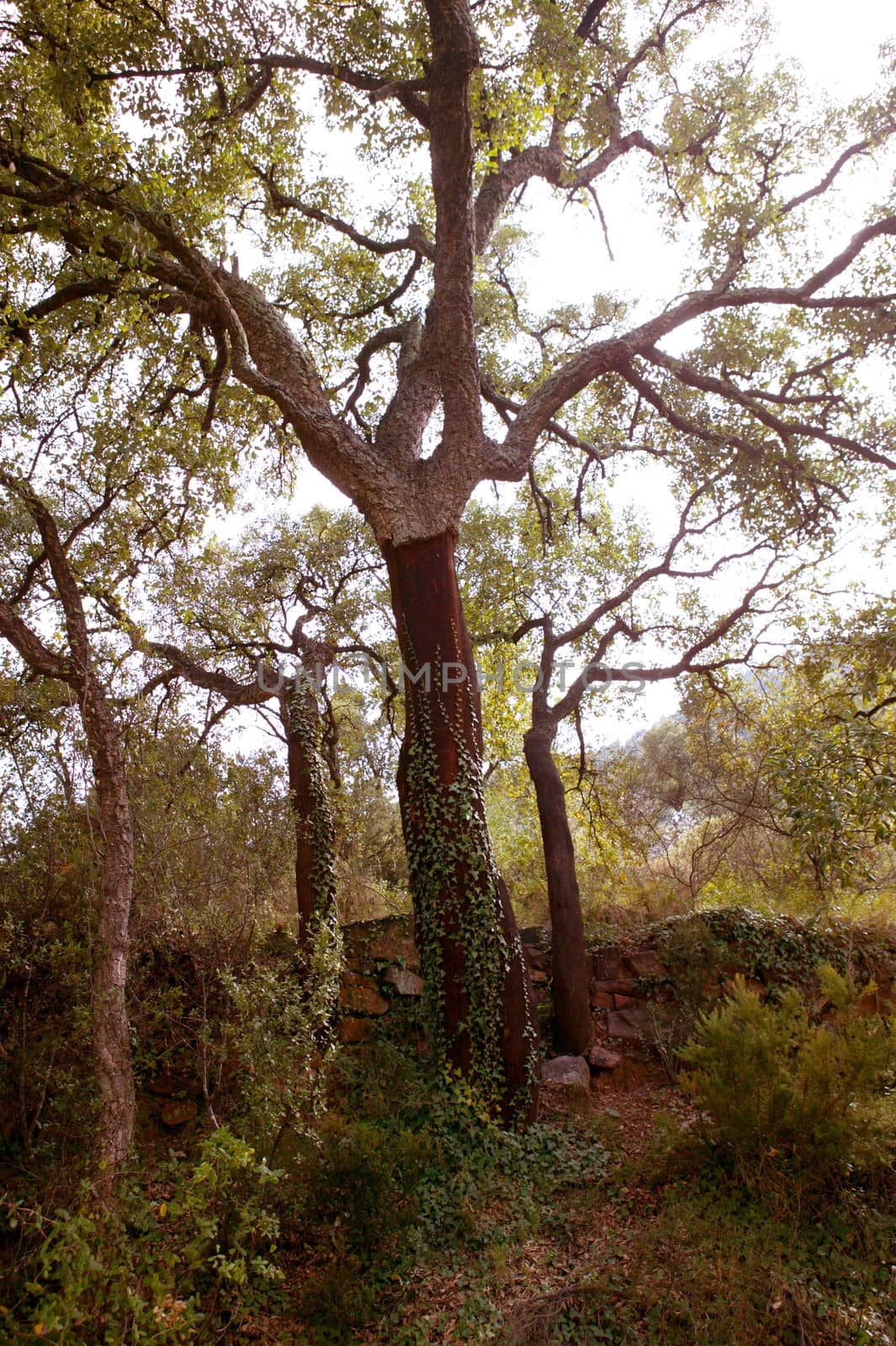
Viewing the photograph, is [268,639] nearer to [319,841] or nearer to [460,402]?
[319,841]

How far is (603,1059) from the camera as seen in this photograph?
24.5ft

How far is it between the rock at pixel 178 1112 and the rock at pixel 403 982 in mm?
2124

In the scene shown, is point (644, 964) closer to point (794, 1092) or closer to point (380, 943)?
point (380, 943)

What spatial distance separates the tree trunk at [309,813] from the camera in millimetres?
7855

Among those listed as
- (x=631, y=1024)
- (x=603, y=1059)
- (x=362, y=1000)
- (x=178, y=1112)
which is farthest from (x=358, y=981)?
(x=631, y=1024)

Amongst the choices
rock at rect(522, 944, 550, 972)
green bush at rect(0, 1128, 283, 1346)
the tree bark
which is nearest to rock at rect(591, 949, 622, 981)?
rock at rect(522, 944, 550, 972)

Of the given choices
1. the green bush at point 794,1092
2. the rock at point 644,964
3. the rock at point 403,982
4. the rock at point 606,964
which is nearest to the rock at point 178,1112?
the rock at point 403,982

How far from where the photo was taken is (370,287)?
982cm

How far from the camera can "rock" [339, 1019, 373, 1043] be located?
711cm

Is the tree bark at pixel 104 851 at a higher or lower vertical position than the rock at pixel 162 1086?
higher

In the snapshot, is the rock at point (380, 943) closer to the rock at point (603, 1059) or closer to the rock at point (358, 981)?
the rock at point (358, 981)

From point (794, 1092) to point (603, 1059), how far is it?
3.32 m

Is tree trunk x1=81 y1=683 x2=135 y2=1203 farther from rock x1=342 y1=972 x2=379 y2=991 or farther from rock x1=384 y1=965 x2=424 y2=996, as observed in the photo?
rock x1=384 y1=965 x2=424 y2=996

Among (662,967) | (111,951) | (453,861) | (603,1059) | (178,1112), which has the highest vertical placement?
(453,861)
